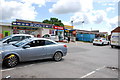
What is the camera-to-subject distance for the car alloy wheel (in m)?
5.10

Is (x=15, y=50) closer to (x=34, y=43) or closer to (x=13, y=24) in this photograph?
(x=34, y=43)

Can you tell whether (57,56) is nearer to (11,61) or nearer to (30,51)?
(30,51)

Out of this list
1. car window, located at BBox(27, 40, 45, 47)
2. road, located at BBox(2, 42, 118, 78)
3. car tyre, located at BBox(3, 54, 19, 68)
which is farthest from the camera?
car window, located at BBox(27, 40, 45, 47)

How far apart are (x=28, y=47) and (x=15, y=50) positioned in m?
0.69

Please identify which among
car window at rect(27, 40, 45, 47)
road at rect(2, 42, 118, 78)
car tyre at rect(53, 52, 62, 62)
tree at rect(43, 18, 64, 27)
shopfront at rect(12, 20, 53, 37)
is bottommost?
road at rect(2, 42, 118, 78)

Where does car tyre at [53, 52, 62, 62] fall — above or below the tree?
below

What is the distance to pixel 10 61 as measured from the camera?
204 inches

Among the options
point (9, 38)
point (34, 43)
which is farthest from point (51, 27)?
point (34, 43)

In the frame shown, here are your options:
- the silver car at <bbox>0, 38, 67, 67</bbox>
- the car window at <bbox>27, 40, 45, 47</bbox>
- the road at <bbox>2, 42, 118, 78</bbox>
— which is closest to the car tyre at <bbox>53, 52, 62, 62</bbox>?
the silver car at <bbox>0, 38, 67, 67</bbox>

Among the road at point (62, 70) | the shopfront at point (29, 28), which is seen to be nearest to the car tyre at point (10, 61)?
the road at point (62, 70)

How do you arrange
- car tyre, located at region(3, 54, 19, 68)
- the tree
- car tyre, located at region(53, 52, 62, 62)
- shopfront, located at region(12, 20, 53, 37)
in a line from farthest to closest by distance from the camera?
the tree < shopfront, located at region(12, 20, 53, 37) < car tyre, located at region(53, 52, 62, 62) < car tyre, located at region(3, 54, 19, 68)

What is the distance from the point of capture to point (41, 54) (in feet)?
20.2

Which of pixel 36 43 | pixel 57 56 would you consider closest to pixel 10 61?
pixel 36 43

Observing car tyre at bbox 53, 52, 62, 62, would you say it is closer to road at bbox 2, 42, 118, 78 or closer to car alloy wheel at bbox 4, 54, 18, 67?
road at bbox 2, 42, 118, 78
